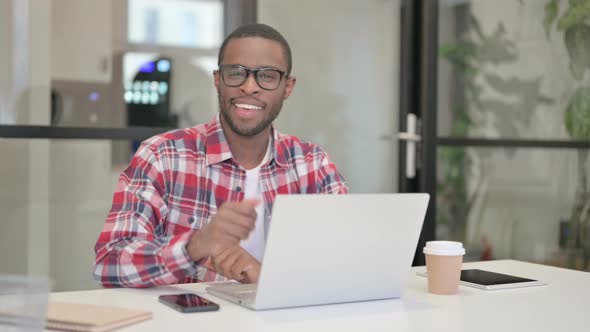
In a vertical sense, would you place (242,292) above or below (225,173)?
below

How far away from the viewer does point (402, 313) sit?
4.65ft

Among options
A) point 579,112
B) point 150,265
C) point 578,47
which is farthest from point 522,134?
point 150,265

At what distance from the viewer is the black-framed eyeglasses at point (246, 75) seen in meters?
2.10

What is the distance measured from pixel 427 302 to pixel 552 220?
9.36 feet

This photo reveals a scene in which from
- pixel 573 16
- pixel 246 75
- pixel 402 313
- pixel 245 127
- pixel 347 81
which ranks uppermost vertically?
pixel 573 16

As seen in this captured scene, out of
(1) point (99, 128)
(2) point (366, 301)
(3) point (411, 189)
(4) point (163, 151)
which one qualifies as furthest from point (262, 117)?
(3) point (411, 189)

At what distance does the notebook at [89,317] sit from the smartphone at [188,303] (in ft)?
0.25

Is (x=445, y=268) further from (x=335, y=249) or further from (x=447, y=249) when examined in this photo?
(x=335, y=249)

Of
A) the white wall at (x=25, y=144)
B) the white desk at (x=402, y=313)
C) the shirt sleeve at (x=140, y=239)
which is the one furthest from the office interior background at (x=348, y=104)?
the white desk at (x=402, y=313)

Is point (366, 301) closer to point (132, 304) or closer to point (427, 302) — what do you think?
point (427, 302)

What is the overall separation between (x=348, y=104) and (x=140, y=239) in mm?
2035

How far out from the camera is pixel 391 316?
1.39 meters

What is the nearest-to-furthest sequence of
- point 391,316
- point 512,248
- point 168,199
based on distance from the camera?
point 391,316 → point 168,199 → point 512,248

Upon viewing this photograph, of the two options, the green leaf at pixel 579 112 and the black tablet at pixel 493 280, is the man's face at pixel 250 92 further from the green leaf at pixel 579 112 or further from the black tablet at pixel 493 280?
the green leaf at pixel 579 112
